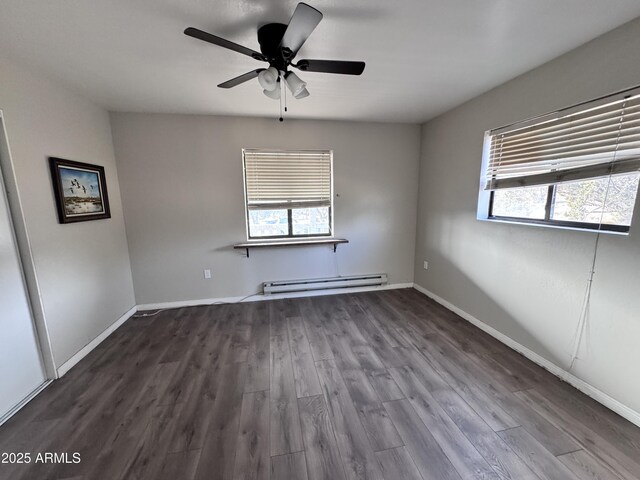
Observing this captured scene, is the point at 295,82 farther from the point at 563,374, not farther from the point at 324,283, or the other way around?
the point at 563,374

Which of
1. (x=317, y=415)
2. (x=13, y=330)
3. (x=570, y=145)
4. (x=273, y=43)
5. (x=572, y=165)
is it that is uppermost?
(x=273, y=43)

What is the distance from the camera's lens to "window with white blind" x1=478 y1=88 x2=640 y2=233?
5.35 feet

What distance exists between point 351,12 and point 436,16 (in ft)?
1.62

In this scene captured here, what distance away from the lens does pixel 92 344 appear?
8.09 ft

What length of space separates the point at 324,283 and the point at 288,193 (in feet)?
4.48

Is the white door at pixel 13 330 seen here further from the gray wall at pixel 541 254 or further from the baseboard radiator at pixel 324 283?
the gray wall at pixel 541 254

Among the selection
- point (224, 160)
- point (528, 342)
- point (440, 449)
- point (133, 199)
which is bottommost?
point (440, 449)

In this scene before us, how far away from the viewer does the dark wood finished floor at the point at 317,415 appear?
1352 millimetres

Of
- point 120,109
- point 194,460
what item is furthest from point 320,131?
point 194,460

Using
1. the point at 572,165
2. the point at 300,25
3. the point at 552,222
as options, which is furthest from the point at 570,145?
the point at 300,25

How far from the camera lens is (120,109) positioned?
286cm

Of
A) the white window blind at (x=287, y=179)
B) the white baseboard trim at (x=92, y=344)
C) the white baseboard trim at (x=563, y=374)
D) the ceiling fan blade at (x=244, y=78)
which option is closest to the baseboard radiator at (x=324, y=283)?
the white window blind at (x=287, y=179)

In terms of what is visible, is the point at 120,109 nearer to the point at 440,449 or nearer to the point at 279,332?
the point at 279,332

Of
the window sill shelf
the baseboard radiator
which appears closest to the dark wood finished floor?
A: the baseboard radiator
